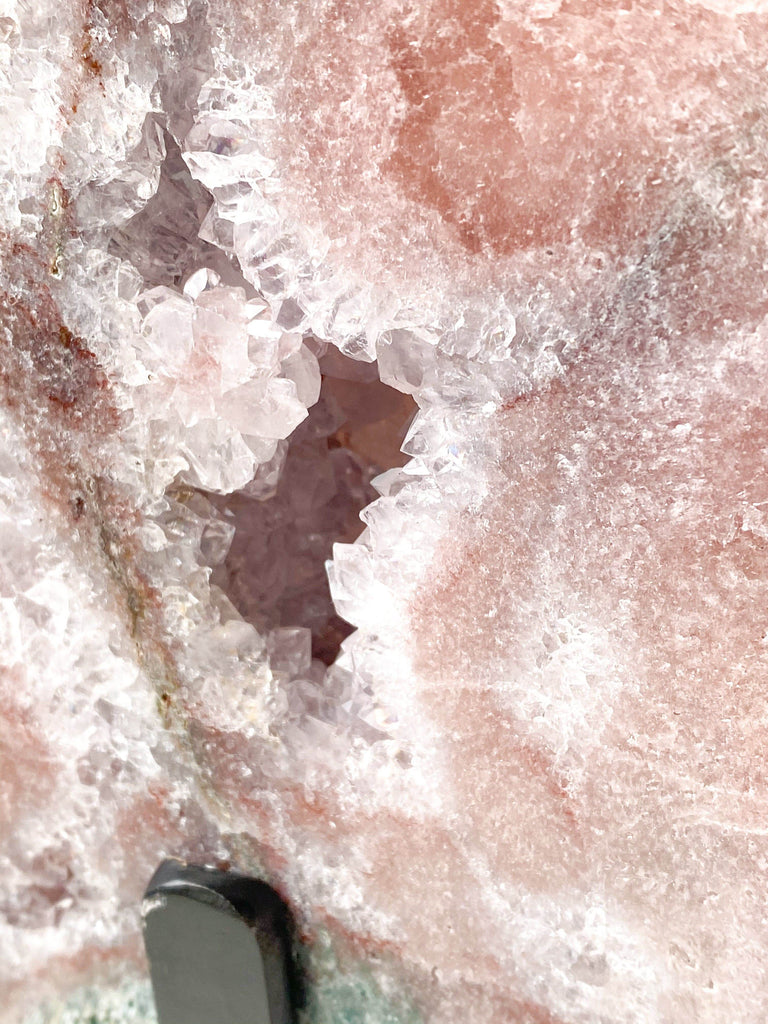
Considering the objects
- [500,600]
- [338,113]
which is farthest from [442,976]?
[338,113]

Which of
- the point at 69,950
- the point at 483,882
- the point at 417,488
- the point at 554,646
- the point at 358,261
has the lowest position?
the point at 69,950

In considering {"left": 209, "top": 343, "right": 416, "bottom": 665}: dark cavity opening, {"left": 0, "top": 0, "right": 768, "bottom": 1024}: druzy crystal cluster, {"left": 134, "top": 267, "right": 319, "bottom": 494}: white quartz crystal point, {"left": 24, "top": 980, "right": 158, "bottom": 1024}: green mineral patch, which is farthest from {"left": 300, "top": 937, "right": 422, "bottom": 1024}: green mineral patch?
{"left": 134, "top": 267, "right": 319, "bottom": 494}: white quartz crystal point

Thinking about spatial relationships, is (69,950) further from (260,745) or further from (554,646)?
(554,646)

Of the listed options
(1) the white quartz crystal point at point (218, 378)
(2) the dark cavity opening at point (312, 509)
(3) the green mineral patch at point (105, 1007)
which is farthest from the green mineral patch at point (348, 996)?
(1) the white quartz crystal point at point (218, 378)

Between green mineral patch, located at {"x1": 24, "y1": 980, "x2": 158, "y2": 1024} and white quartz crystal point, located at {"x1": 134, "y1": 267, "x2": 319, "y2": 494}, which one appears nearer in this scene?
white quartz crystal point, located at {"x1": 134, "y1": 267, "x2": 319, "y2": 494}

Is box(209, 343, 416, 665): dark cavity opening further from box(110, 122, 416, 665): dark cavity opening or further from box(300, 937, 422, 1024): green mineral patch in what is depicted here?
box(300, 937, 422, 1024): green mineral patch

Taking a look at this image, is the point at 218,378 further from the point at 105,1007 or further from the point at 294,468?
the point at 105,1007

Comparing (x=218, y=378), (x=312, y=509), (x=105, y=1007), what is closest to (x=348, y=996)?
(x=105, y=1007)
